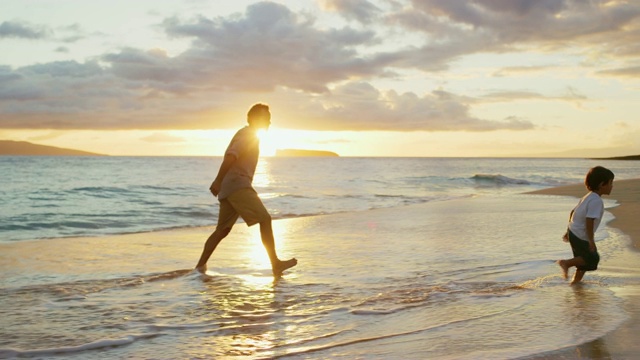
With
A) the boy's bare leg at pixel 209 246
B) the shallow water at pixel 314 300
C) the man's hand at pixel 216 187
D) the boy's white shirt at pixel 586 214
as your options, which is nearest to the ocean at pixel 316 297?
the shallow water at pixel 314 300

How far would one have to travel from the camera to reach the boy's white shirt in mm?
6352

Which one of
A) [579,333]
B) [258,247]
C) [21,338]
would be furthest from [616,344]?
[258,247]

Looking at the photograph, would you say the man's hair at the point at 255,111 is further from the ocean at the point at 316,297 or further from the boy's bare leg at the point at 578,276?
the boy's bare leg at the point at 578,276

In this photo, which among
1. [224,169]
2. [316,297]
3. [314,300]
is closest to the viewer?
[314,300]

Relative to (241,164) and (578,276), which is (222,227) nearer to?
(241,164)

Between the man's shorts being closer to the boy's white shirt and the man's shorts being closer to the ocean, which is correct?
the ocean

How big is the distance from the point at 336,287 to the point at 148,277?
2.29 m

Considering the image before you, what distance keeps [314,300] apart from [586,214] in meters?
2.98

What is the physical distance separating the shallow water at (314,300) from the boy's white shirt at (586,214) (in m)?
0.55

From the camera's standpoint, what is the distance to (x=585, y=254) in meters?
6.44

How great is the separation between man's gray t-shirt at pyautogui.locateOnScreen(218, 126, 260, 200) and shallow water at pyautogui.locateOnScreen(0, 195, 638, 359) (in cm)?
106

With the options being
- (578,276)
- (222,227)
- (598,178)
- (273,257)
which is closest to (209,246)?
(222,227)

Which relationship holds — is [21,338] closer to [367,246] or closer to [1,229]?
[367,246]

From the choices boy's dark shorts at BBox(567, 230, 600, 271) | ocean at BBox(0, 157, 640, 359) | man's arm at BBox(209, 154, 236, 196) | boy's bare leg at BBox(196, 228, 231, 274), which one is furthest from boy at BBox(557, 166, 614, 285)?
boy's bare leg at BBox(196, 228, 231, 274)
